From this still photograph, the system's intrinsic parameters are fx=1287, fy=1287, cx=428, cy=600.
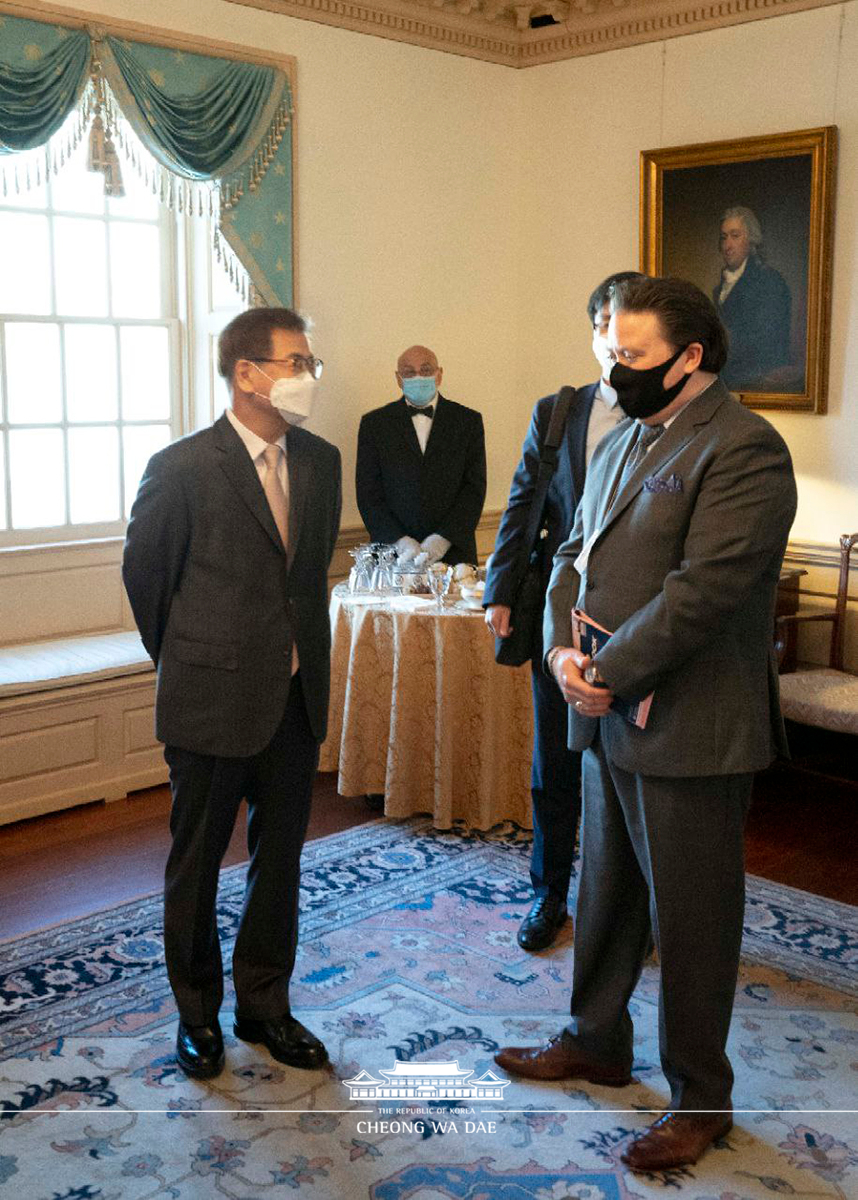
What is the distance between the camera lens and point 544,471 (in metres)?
3.46

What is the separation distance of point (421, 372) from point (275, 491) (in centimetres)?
272

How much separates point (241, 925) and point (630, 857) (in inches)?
37.4

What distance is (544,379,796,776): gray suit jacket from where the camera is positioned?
7.94 ft

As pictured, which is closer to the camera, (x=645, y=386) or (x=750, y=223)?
(x=645, y=386)

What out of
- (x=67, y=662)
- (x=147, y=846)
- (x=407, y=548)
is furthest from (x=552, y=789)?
(x=67, y=662)

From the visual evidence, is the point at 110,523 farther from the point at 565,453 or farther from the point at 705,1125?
the point at 705,1125

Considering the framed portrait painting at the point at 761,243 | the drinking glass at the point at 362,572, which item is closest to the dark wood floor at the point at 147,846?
the drinking glass at the point at 362,572

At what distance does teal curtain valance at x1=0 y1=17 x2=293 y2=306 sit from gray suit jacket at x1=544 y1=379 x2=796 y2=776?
3212 mm

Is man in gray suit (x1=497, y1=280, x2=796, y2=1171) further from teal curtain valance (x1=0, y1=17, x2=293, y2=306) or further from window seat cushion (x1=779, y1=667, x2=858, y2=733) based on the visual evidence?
teal curtain valance (x1=0, y1=17, x2=293, y2=306)

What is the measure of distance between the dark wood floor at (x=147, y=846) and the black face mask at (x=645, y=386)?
7.31ft

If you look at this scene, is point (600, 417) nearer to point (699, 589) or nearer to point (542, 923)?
point (699, 589)

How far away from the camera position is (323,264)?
5.86m

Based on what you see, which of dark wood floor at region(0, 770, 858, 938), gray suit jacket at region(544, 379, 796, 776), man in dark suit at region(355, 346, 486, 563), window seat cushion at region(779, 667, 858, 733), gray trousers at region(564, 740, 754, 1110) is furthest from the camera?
man in dark suit at region(355, 346, 486, 563)

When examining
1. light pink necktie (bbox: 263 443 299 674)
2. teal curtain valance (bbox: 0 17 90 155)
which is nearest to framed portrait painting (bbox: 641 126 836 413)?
teal curtain valance (bbox: 0 17 90 155)
